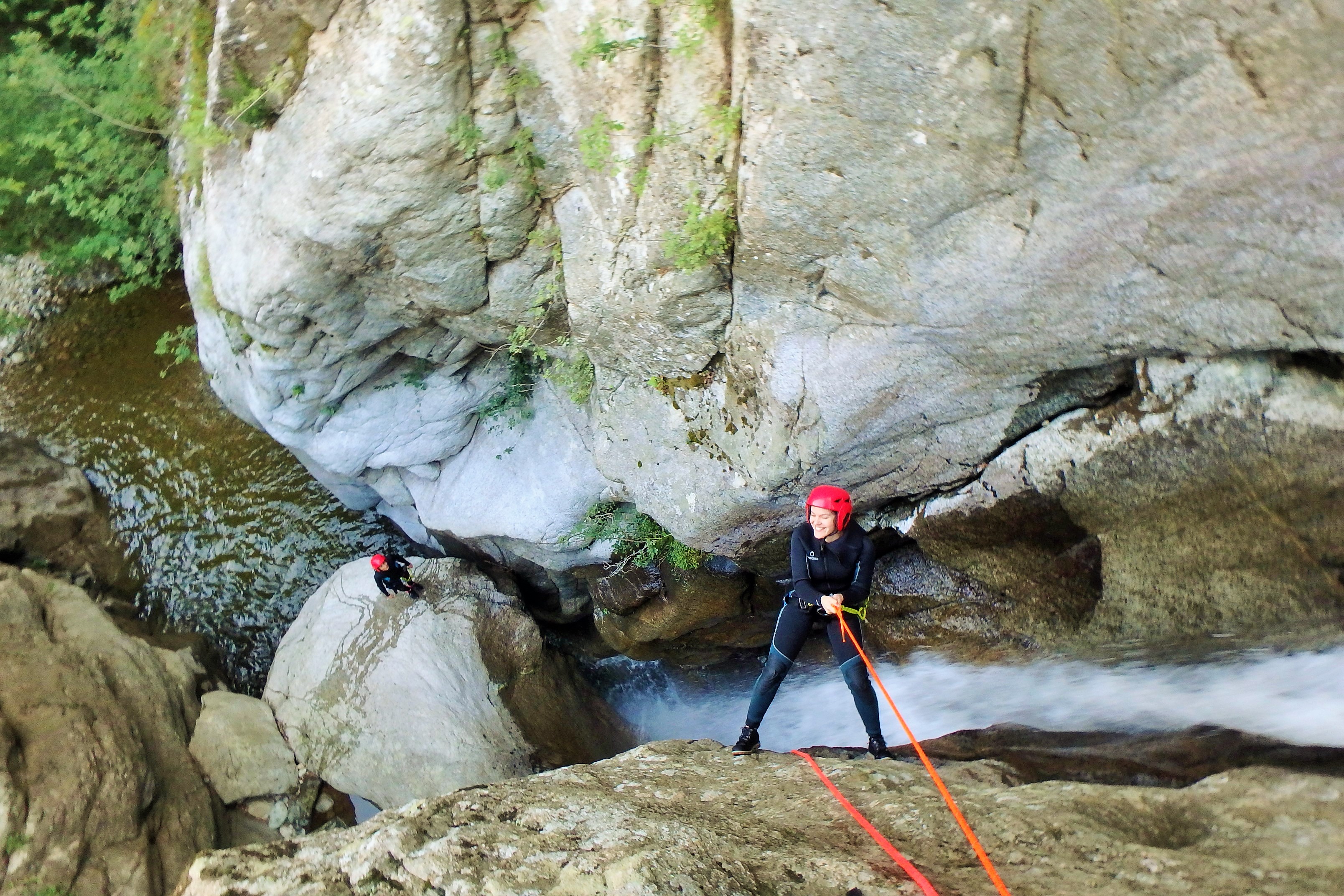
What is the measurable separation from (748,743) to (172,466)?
28.5ft

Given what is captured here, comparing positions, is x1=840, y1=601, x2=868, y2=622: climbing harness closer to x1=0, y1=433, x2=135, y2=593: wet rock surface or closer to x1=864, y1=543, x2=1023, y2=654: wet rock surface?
x1=864, y1=543, x2=1023, y2=654: wet rock surface

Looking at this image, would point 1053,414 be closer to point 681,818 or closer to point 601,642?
point 681,818

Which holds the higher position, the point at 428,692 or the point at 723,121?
the point at 723,121

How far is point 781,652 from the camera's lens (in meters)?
5.56

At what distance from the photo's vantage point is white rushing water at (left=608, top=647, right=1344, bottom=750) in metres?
4.80

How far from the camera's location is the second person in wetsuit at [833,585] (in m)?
4.95

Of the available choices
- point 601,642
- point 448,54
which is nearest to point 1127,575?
point 448,54

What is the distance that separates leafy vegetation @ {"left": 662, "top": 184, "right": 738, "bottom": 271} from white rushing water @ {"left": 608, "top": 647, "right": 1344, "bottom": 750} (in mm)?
4312

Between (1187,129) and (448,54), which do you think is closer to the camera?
(1187,129)

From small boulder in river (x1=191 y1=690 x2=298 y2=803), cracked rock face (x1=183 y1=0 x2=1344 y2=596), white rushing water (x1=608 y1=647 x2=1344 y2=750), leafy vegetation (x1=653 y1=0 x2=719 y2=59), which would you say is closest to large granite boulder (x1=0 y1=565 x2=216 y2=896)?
small boulder in river (x1=191 y1=690 x2=298 y2=803)

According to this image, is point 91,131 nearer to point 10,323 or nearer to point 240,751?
point 10,323

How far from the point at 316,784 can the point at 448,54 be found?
7716 millimetres

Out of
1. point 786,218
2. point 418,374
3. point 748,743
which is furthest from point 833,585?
point 418,374

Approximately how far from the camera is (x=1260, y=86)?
3.25m
